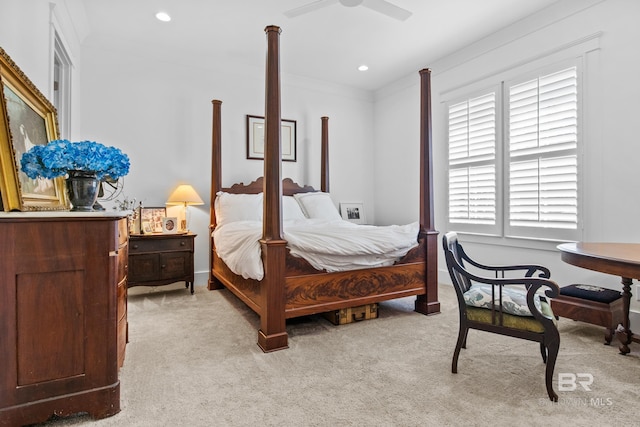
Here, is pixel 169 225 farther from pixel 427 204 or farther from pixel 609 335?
pixel 609 335

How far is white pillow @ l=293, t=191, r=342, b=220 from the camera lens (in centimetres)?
436

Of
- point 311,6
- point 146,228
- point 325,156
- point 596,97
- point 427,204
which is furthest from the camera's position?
point 325,156

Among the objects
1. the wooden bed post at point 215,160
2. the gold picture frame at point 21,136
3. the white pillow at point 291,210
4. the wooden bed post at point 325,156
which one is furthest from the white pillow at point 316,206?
the gold picture frame at point 21,136

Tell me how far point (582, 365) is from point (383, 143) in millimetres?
3899

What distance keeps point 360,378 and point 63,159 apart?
1.88 metres

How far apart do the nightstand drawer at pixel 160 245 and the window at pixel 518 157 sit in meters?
3.20

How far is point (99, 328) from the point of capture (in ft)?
5.11

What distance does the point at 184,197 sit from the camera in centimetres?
380

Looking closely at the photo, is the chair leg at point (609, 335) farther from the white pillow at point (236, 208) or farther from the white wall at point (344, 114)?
the white pillow at point (236, 208)

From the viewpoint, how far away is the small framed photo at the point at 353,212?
522 centimetres

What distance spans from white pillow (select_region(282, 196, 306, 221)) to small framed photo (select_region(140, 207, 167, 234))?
55.6 inches

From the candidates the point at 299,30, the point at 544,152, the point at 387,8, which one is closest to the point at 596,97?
the point at 544,152

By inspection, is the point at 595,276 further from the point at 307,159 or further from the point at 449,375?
the point at 307,159

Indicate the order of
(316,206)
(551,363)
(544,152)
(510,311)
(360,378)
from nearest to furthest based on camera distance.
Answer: (551,363), (510,311), (360,378), (544,152), (316,206)
